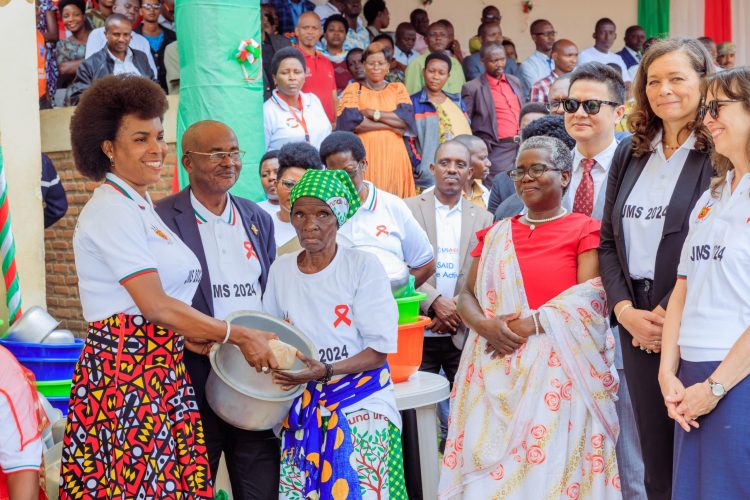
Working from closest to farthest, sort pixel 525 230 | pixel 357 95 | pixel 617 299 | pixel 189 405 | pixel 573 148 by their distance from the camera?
pixel 189 405 < pixel 617 299 < pixel 525 230 < pixel 573 148 < pixel 357 95

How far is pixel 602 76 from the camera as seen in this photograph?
13.9ft

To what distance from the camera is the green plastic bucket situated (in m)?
4.09

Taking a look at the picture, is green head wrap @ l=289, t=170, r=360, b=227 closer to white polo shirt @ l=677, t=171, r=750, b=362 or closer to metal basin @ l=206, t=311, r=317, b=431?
metal basin @ l=206, t=311, r=317, b=431

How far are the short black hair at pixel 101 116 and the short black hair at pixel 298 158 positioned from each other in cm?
196

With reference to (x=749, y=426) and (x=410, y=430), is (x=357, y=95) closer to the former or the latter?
(x=410, y=430)

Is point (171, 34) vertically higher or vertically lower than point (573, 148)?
higher

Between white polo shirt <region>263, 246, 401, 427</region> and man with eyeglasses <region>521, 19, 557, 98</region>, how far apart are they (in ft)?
23.8

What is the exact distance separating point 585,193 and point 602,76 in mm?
533

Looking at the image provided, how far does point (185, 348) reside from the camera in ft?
11.4

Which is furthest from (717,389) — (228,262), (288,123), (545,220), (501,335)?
(288,123)

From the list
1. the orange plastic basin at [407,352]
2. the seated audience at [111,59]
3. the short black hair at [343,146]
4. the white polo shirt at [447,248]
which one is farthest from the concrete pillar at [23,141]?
the orange plastic basin at [407,352]

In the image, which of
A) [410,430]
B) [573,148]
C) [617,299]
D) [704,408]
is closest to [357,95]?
[573,148]

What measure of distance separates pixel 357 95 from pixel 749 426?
18.0ft

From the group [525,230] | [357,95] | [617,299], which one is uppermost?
[357,95]
